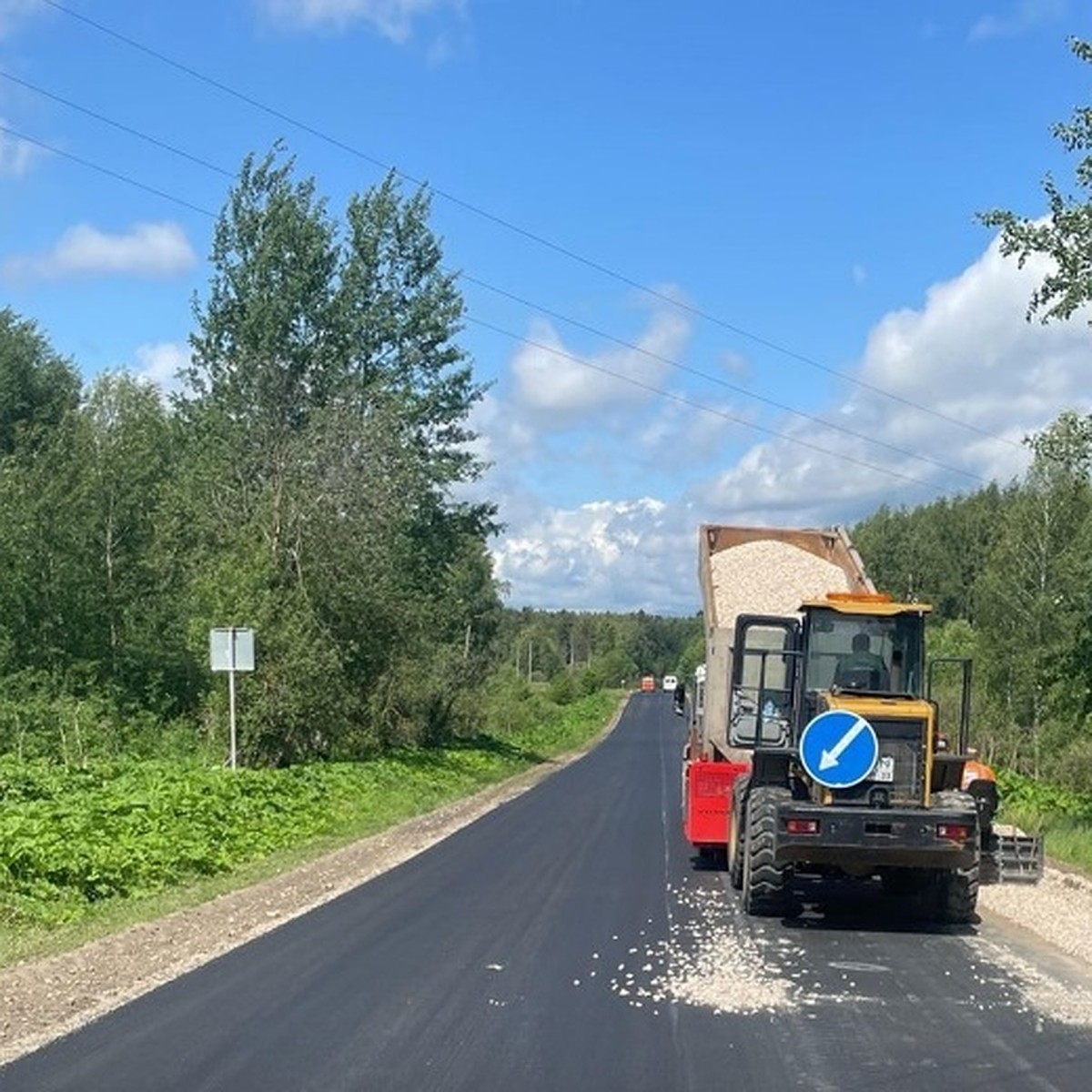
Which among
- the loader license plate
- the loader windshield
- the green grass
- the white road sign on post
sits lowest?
the green grass

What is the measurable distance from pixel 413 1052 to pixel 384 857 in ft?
35.5

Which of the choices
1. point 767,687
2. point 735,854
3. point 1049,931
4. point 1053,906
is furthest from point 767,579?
point 1049,931

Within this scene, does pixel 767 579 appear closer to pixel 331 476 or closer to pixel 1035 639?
pixel 331 476

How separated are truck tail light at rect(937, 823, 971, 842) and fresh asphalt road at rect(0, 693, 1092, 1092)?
866mm

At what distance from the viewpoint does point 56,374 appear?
56.6 metres

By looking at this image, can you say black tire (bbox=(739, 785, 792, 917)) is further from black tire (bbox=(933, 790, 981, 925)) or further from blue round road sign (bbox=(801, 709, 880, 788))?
black tire (bbox=(933, 790, 981, 925))

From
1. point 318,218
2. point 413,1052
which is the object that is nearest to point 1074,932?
point 413,1052

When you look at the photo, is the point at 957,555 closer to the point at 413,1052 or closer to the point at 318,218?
the point at 318,218

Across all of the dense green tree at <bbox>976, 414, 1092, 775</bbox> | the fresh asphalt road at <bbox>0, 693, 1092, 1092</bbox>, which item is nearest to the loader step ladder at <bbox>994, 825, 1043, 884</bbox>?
the fresh asphalt road at <bbox>0, 693, 1092, 1092</bbox>

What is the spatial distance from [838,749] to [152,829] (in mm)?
8519

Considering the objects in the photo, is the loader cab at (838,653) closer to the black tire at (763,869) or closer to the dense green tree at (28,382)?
the black tire at (763,869)

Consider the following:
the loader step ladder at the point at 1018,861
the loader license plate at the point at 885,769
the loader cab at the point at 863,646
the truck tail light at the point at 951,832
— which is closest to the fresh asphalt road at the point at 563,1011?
the truck tail light at the point at 951,832

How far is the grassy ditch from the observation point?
45.1 ft

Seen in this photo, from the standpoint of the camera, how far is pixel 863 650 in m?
15.5
